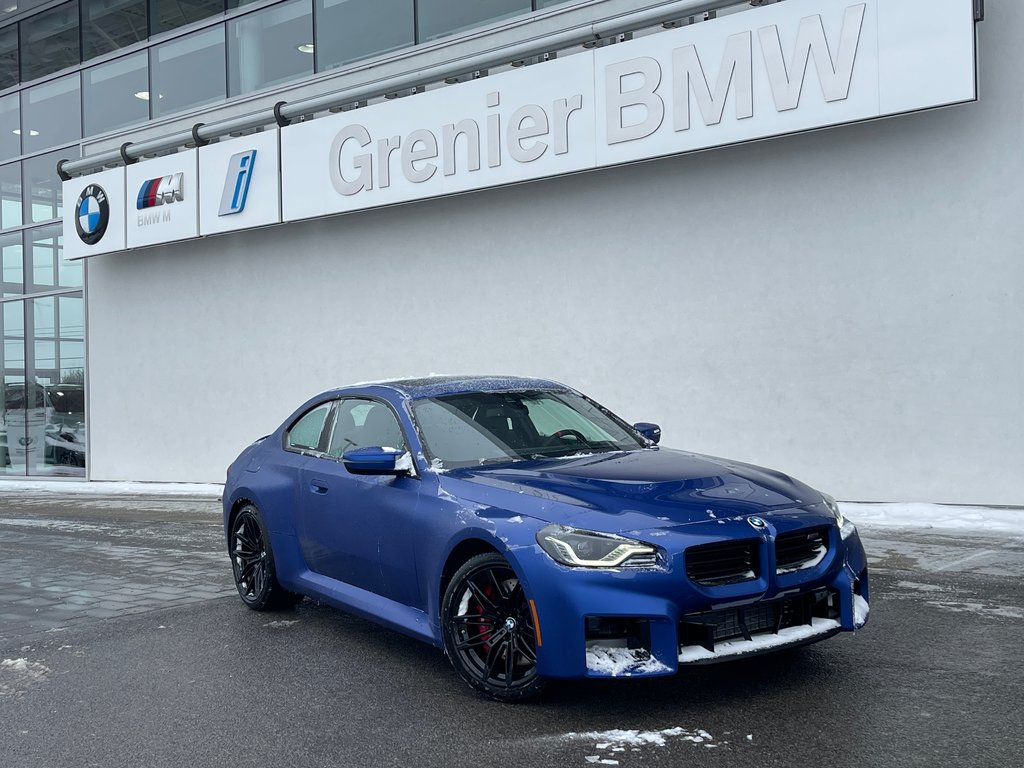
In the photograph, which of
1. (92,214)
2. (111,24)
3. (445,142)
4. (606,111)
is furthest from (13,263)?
(606,111)

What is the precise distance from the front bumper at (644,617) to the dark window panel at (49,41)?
1977 centimetres

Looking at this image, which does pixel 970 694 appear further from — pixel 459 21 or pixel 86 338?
pixel 86 338

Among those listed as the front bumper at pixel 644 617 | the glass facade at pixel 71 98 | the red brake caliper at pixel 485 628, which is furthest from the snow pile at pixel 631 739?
the glass facade at pixel 71 98

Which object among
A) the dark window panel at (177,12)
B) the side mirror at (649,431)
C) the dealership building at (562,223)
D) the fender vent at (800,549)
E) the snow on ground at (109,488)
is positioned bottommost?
Answer: the snow on ground at (109,488)

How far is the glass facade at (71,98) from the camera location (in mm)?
17719

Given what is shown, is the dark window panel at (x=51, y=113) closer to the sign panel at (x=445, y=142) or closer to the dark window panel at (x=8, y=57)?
the dark window panel at (x=8, y=57)

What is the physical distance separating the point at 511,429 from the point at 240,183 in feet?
38.8

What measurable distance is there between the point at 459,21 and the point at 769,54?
552cm

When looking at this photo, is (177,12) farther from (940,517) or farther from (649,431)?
(649,431)

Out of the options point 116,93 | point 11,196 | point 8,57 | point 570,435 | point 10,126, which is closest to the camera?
point 570,435

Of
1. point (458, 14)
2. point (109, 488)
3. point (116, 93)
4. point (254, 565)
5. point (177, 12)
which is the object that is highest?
point (177, 12)

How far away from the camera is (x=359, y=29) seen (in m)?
16.4

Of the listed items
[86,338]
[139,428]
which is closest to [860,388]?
[139,428]

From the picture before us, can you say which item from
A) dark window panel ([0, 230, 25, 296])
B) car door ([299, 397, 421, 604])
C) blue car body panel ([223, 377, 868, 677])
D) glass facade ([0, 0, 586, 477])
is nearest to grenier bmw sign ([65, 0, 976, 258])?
glass facade ([0, 0, 586, 477])
